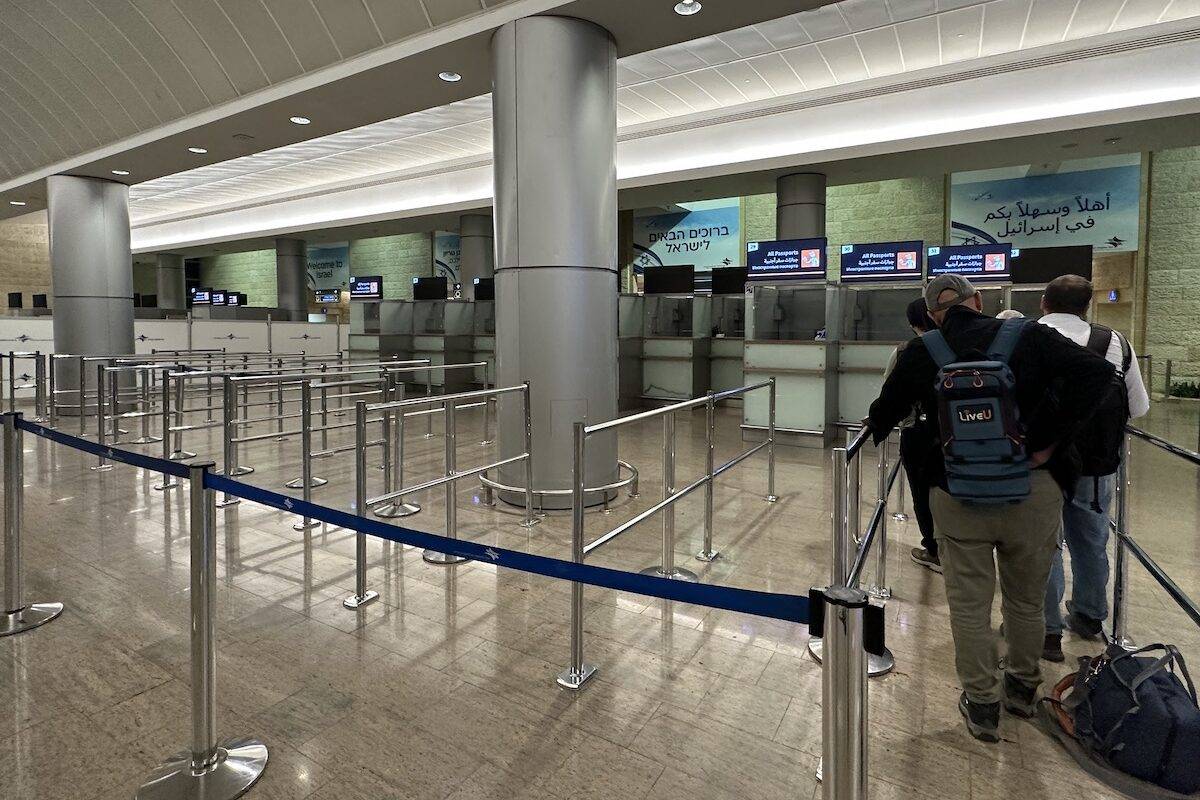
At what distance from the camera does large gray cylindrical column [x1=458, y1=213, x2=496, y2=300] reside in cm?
1437

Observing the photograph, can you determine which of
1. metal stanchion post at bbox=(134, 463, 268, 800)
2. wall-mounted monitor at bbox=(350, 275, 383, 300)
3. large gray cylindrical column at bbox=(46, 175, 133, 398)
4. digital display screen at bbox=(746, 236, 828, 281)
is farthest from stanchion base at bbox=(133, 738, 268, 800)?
wall-mounted monitor at bbox=(350, 275, 383, 300)

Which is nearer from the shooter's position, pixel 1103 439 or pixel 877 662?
pixel 1103 439

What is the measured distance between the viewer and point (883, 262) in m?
8.74

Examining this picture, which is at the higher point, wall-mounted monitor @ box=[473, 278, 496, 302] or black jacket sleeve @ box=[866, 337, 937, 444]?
wall-mounted monitor @ box=[473, 278, 496, 302]

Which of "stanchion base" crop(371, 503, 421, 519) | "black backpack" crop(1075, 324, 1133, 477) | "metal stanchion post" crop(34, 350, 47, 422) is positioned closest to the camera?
"black backpack" crop(1075, 324, 1133, 477)

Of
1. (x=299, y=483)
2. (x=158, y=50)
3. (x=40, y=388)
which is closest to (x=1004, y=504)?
(x=299, y=483)

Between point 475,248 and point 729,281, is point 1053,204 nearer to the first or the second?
point 729,281

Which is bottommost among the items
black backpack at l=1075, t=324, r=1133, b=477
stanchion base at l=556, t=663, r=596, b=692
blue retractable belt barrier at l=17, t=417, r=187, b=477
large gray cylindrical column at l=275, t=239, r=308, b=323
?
stanchion base at l=556, t=663, r=596, b=692

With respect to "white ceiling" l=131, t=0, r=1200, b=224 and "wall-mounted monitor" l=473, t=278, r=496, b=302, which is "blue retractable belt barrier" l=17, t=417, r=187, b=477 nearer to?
"white ceiling" l=131, t=0, r=1200, b=224

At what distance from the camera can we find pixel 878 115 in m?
8.86

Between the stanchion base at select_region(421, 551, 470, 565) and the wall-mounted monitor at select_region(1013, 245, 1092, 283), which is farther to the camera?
the wall-mounted monitor at select_region(1013, 245, 1092, 283)

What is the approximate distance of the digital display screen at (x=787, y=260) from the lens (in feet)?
27.3

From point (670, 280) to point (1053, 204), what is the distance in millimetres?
8530

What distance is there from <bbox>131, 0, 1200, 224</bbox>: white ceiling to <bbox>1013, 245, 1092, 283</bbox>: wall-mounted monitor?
7.50 feet
